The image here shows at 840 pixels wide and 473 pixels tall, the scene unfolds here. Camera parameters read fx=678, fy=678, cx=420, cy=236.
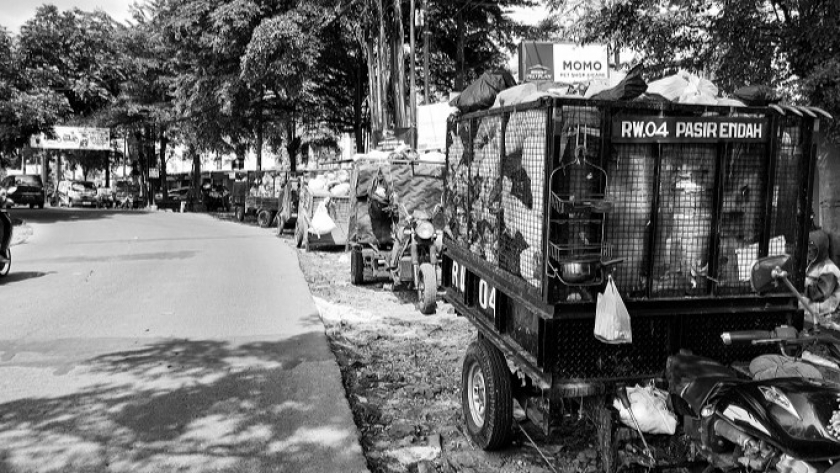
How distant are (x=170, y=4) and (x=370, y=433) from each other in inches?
1232

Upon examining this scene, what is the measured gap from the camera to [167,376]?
20.2 feet

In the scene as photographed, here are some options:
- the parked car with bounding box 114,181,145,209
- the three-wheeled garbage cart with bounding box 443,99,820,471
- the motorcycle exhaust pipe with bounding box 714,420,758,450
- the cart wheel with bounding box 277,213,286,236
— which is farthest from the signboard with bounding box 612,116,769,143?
the parked car with bounding box 114,181,145,209

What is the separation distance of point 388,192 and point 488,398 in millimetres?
7078

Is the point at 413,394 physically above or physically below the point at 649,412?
below

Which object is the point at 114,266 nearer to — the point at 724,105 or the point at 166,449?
the point at 166,449

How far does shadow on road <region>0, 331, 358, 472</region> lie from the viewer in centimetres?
437

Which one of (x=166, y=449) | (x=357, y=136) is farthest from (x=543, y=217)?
(x=357, y=136)

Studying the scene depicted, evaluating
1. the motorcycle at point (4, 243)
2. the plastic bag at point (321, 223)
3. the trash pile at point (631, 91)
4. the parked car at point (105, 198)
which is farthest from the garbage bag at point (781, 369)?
the parked car at point (105, 198)

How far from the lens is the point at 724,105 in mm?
3727

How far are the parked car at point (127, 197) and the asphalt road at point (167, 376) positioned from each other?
35.1 m

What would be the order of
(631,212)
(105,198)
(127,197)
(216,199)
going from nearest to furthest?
(631,212)
(216,199)
(105,198)
(127,197)

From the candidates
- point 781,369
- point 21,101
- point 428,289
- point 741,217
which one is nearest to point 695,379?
point 781,369

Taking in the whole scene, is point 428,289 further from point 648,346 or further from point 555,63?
point 555,63

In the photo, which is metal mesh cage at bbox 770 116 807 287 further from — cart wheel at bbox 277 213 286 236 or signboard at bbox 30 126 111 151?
signboard at bbox 30 126 111 151
